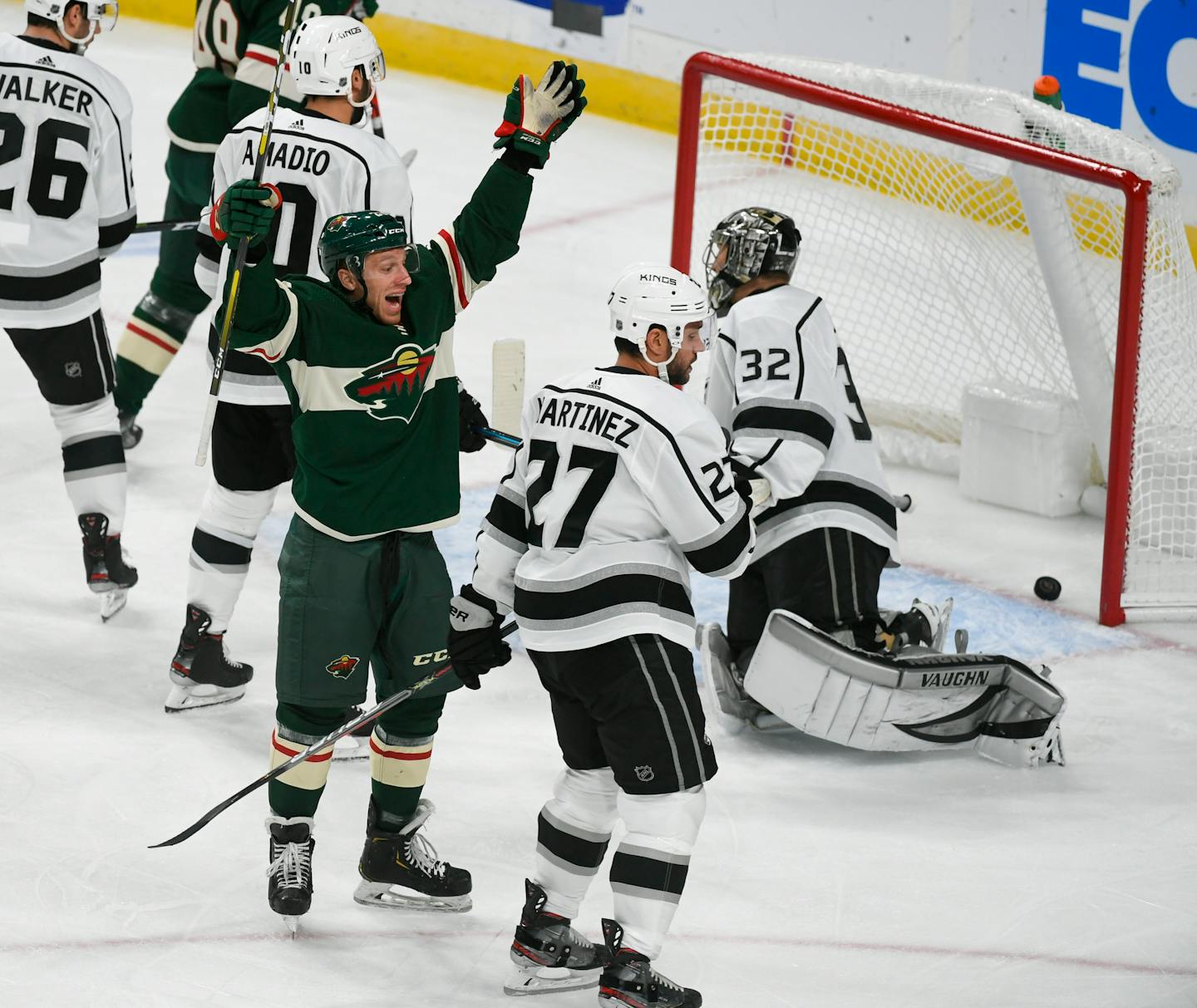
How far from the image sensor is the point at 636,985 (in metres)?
2.83

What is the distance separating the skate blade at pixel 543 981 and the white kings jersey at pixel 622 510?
1.75ft

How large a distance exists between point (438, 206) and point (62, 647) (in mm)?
3677

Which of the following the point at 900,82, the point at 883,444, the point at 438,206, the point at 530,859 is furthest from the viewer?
the point at 438,206

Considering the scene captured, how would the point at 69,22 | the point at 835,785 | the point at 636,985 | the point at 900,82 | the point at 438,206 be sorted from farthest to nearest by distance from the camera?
the point at 438,206 → the point at 900,82 → the point at 69,22 → the point at 835,785 → the point at 636,985

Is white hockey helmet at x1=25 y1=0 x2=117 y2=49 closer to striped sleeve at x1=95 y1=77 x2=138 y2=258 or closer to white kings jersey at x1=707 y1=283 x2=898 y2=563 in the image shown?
striped sleeve at x1=95 y1=77 x2=138 y2=258

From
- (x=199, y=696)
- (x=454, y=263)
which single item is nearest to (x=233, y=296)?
(x=454, y=263)

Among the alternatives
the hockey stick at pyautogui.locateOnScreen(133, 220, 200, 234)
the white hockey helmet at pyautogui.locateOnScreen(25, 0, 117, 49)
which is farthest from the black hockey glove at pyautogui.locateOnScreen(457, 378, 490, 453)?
the hockey stick at pyautogui.locateOnScreen(133, 220, 200, 234)

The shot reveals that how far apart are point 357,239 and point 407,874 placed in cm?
110

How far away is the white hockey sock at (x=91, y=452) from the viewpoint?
4.25 meters

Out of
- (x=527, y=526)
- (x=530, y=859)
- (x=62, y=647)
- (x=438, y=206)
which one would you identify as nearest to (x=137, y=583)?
(x=62, y=647)

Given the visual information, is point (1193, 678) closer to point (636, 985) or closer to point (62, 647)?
point (636, 985)

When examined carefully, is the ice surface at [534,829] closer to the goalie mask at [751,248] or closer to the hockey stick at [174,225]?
the hockey stick at [174,225]

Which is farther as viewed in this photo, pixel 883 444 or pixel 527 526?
pixel 883 444

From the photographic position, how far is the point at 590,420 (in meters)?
2.79
